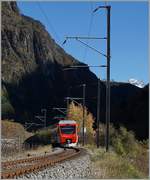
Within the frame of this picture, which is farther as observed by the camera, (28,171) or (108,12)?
(108,12)

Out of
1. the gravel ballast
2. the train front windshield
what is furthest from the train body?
the gravel ballast

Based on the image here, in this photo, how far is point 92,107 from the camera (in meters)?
170

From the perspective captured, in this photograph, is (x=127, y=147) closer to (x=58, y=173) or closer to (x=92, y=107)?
(x=58, y=173)

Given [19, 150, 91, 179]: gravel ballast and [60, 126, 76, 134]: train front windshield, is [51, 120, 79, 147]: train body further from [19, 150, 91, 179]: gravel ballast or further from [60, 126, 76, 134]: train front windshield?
[19, 150, 91, 179]: gravel ballast

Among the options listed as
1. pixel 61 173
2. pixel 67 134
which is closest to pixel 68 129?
pixel 67 134

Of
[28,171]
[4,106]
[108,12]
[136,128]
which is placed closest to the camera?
[28,171]

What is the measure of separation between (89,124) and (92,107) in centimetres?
6380

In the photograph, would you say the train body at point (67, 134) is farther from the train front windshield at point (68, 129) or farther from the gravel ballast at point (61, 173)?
the gravel ballast at point (61, 173)

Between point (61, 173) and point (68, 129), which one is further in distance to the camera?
point (68, 129)

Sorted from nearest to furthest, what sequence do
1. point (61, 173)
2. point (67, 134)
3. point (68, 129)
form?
point (61, 173) < point (67, 134) < point (68, 129)

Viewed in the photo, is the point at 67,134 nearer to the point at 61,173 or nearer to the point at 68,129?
the point at 68,129

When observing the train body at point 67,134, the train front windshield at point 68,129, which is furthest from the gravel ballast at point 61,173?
the train front windshield at point 68,129

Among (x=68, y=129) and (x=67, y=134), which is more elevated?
(x=68, y=129)

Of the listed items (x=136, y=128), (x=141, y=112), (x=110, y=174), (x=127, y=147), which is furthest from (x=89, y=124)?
(x=110, y=174)
